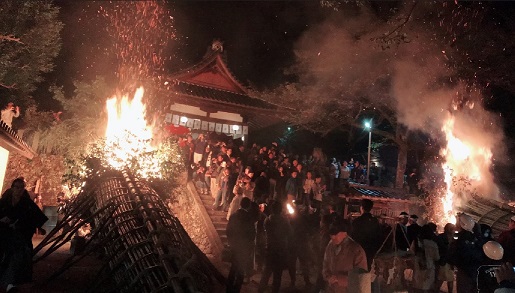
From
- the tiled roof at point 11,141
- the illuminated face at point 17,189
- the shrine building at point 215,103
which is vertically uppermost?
the shrine building at point 215,103

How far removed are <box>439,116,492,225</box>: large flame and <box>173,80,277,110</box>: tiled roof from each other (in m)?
8.39

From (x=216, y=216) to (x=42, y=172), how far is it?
8.79 metres

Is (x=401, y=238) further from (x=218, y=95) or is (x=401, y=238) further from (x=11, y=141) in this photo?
(x=218, y=95)

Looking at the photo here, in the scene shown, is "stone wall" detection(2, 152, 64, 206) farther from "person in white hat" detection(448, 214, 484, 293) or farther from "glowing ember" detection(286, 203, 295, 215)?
"person in white hat" detection(448, 214, 484, 293)

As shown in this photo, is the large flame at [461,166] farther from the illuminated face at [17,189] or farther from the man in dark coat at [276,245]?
the illuminated face at [17,189]

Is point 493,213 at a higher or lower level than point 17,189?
higher

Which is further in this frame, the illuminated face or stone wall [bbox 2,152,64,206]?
stone wall [bbox 2,152,64,206]

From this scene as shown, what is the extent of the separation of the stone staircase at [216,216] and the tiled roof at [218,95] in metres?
6.56

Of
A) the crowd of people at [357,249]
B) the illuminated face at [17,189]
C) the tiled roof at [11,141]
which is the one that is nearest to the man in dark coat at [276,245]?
the crowd of people at [357,249]

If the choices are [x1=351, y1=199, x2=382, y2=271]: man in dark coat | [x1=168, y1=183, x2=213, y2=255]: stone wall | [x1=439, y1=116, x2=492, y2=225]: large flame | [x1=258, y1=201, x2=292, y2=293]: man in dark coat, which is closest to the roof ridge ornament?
[x1=168, y1=183, x2=213, y2=255]: stone wall

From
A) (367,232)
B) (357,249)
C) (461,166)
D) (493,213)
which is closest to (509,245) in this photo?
(367,232)

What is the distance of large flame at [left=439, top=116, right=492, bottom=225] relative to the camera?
13812 millimetres

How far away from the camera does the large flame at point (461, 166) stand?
1381 centimetres

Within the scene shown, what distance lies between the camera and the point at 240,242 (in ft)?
21.1
